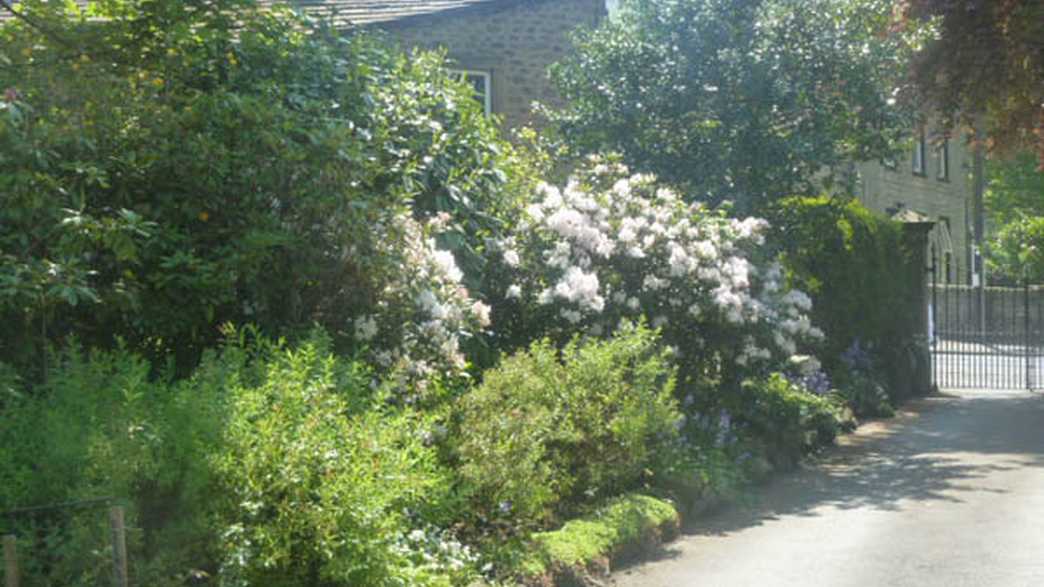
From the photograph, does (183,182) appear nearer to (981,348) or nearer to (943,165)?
(981,348)

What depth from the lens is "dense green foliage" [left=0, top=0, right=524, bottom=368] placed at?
25.7 ft

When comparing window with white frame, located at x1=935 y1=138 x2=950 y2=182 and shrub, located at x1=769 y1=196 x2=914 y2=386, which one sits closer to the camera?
shrub, located at x1=769 y1=196 x2=914 y2=386

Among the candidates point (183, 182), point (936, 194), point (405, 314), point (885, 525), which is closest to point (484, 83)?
point (885, 525)

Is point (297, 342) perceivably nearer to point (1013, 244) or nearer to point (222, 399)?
point (222, 399)

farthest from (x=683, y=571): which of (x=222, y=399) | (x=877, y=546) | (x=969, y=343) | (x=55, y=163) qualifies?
(x=969, y=343)

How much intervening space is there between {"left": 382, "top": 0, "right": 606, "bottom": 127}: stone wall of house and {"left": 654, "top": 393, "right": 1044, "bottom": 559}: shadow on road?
7.97 m

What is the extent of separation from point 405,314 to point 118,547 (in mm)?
4268

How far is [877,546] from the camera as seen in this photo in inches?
382

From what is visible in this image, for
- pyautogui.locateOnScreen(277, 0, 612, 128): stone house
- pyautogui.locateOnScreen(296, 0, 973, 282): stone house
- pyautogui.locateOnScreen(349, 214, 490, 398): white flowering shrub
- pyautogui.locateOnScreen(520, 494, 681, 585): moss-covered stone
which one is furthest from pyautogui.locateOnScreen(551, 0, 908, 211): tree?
pyautogui.locateOnScreen(349, 214, 490, 398): white flowering shrub

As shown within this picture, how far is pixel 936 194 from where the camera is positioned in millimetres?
41844

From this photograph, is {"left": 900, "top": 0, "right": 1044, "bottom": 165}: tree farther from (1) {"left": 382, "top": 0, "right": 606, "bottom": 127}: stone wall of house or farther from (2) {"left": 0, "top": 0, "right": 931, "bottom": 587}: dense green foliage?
(1) {"left": 382, "top": 0, "right": 606, "bottom": 127}: stone wall of house

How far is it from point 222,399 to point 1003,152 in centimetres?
1204

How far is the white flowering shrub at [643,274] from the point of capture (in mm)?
12188

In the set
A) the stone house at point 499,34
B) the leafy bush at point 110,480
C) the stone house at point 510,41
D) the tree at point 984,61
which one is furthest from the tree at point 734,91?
the leafy bush at point 110,480
